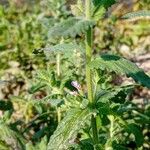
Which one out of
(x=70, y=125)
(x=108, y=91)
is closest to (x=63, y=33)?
(x=70, y=125)

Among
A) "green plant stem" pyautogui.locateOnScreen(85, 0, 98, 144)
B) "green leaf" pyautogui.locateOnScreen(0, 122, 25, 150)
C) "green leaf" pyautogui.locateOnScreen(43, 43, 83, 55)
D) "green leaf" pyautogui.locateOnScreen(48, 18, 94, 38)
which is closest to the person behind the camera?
"green leaf" pyautogui.locateOnScreen(48, 18, 94, 38)

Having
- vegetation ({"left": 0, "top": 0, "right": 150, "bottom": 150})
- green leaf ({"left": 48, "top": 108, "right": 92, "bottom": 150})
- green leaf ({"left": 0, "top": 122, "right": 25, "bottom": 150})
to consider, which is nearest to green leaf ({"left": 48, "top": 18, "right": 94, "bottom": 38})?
vegetation ({"left": 0, "top": 0, "right": 150, "bottom": 150})

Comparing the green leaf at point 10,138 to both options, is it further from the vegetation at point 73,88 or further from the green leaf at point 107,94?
the green leaf at point 107,94

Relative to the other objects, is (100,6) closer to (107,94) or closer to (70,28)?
(70,28)

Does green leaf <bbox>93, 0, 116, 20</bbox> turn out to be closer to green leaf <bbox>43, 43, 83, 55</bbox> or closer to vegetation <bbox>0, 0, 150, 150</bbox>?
vegetation <bbox>0, 0, 150, 150</bbox>

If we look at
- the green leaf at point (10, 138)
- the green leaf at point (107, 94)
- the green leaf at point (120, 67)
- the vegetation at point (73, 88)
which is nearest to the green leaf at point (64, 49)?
the vegetation at point (73, 88)

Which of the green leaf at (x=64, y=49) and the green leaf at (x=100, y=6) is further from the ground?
the green leaf at (x=100, y=6)

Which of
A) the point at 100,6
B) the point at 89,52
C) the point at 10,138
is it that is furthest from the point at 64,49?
the point at 10,138
